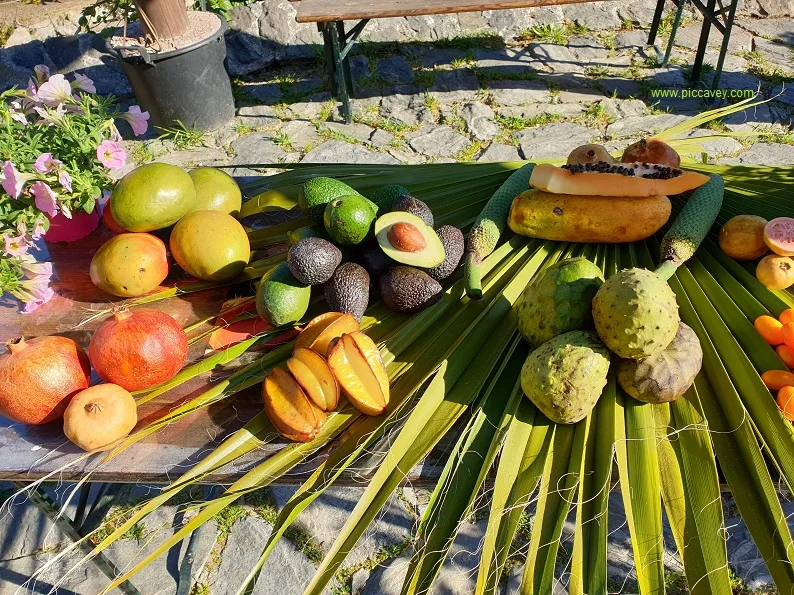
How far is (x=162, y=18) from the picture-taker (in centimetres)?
464

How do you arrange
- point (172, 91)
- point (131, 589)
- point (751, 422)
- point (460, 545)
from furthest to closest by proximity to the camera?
point (172, 91)
point (460, 545)
point (131, 589)
point (751, 422)

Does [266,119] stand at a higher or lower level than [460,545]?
higher

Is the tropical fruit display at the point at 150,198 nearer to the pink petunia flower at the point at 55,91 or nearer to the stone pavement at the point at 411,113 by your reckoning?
the pink petunia flower at the point at 55,91

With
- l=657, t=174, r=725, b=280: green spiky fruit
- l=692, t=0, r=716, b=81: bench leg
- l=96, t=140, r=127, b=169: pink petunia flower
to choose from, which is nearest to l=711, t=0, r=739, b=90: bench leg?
l=692, t=0, r=716, b=81: bench leg

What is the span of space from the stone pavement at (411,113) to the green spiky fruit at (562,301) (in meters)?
1.21

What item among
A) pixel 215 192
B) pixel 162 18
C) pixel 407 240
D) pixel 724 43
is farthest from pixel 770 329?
pixel 162 18

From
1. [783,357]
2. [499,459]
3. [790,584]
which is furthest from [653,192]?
[790,584]

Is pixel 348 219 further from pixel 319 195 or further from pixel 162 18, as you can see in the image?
pixel 162 18

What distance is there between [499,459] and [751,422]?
577mm

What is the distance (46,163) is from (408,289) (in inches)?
47.3

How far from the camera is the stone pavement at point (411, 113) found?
2418mm

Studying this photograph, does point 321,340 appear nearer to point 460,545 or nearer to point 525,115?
point 460,545

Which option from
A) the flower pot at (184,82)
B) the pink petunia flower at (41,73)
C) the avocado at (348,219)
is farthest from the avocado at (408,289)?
the flower pot at (184,82)

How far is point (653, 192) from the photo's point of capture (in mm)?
1867
